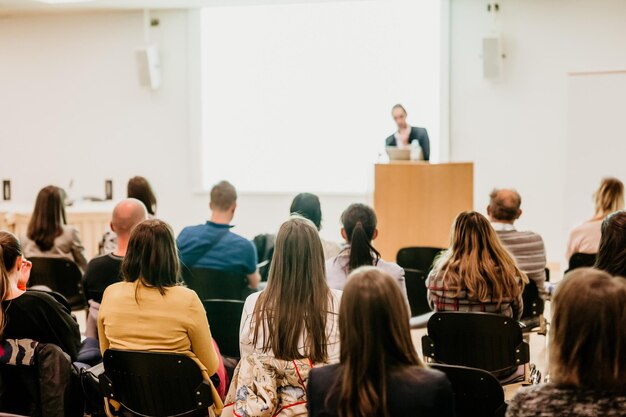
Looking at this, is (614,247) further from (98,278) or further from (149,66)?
(149,66)

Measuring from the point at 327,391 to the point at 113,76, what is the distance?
324 inches

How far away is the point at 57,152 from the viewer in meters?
9.72

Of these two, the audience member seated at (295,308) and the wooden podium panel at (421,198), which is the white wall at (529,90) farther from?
the audience member seated at (295,308)

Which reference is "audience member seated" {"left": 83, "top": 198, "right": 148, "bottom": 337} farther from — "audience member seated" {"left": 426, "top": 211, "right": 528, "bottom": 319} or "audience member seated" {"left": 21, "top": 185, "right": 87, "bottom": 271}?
"audience member seated" {"left": 426, "top": 211, "right": 528, "bottom": 319}

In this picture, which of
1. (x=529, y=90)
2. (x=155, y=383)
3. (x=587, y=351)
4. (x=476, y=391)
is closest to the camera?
(x=587, y=351)

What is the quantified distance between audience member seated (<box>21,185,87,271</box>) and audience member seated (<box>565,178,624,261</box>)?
11.4 feet

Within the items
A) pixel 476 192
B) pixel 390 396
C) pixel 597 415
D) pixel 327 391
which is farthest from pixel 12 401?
pixel 476 192

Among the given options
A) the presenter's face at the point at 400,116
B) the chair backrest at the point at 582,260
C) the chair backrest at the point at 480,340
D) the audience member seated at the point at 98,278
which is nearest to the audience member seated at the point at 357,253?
the chair backrest at the point at 480,340

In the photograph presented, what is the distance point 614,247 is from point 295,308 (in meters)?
1.44

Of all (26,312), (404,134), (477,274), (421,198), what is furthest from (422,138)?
(26,312)

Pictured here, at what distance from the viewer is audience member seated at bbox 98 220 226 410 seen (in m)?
2.87

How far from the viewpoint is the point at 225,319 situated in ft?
11.8

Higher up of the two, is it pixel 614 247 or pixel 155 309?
pixel 614 247

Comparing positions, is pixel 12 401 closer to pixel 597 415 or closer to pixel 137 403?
pixel 137 403
